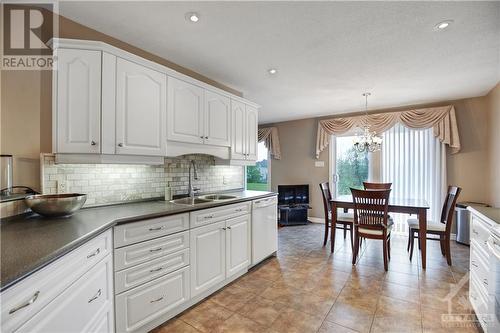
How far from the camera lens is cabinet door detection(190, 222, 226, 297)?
2.12 meters

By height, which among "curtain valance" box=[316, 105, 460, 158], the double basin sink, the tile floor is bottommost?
the tile floor

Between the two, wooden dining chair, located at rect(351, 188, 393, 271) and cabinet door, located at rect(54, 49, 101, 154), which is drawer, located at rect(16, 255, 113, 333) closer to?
cabinet door, located at rect(54, 49, 101, 154)

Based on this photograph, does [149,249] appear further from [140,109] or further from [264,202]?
[264,202]

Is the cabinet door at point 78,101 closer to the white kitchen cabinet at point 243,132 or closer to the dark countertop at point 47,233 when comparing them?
the dark countertop at point 47,233

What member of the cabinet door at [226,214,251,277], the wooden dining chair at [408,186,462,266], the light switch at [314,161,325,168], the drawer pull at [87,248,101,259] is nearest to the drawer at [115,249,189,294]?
the drawer pull at [87,248,101,259]

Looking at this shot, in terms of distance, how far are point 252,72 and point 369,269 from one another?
286cm

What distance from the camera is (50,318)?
0.96m

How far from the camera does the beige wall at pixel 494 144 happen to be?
3.35m

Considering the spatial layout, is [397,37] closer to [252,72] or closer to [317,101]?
[252,72]

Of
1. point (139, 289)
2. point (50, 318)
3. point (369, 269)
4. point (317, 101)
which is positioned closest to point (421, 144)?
point (317, 101)

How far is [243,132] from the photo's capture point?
10.8 feet

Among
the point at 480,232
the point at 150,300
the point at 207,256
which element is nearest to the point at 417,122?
the point at 480,232

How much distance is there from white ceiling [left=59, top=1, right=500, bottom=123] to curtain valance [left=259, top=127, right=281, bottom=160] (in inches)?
98.9

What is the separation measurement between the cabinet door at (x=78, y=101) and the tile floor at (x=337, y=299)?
157 centimetres
